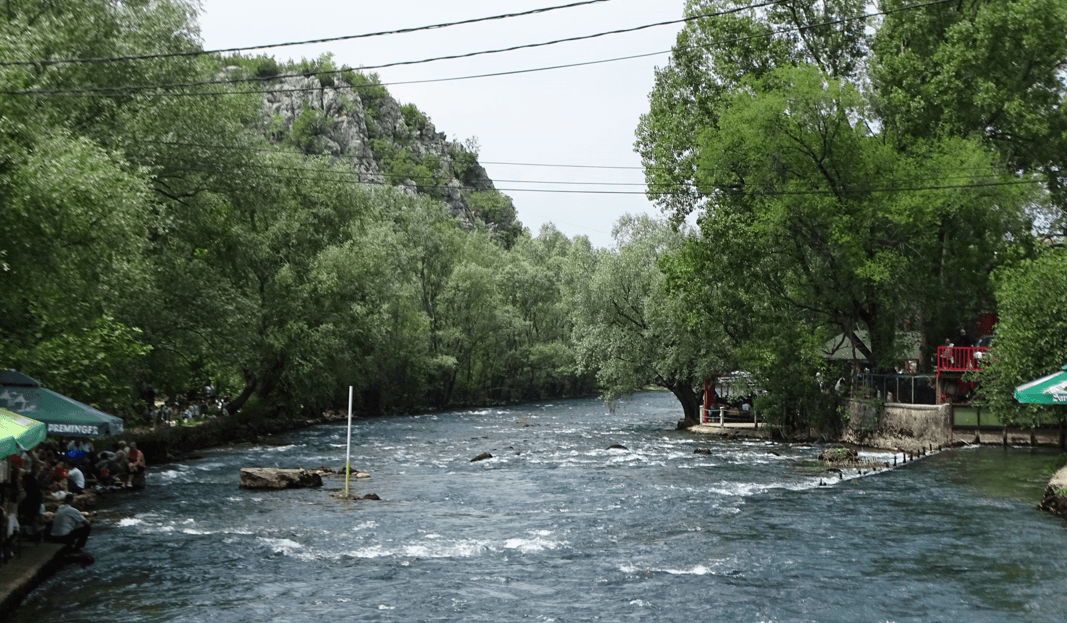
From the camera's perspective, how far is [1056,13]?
128 feet

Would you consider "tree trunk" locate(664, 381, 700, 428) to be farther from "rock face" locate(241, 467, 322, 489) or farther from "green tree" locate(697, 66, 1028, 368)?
"rock face" locate(241, 467, 322, 489)

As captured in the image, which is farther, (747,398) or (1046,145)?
(747,398)

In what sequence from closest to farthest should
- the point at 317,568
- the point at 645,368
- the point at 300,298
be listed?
the point at 317,568, the point at 300,298, the point at 645,368

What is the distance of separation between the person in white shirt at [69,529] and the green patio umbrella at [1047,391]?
808 inches

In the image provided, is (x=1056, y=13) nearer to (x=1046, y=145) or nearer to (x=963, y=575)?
(x=1046, y=145)

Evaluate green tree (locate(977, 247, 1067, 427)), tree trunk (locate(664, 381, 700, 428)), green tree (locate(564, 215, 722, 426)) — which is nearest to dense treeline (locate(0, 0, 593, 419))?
green tree (locate(564, 215, 722, 426))

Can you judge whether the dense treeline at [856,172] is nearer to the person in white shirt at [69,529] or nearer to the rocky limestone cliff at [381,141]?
the person in white shirt at [69,529]

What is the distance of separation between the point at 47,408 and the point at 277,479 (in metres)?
13.0

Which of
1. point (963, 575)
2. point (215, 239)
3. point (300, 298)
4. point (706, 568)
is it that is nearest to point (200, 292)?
point (215, 239)

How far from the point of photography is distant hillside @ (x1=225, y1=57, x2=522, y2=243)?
150875mm

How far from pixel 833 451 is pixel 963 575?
65.5 feet

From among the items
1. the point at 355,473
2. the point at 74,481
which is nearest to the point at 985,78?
the point at 355,473

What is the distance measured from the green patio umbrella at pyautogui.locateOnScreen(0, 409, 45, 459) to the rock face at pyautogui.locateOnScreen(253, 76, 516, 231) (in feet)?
391

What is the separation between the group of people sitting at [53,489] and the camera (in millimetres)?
18422
